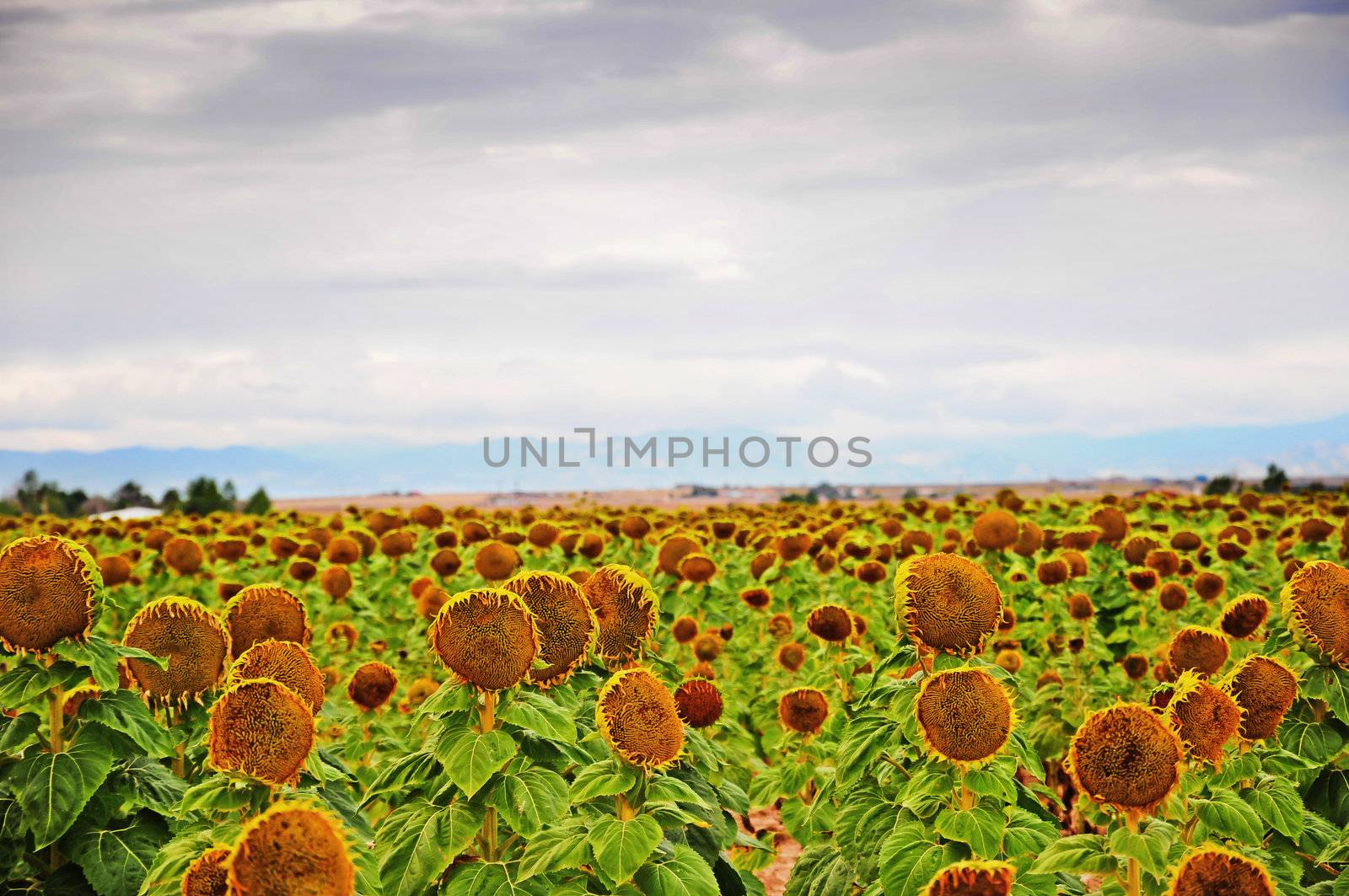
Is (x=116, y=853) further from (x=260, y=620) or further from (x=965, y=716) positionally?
(x=965, y=716)

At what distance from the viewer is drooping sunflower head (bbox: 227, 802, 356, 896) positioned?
8.54 feet

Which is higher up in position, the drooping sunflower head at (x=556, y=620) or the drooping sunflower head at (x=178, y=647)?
the drooping sunflower head at (x=556, y=620)

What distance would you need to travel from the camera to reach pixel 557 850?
145 inches

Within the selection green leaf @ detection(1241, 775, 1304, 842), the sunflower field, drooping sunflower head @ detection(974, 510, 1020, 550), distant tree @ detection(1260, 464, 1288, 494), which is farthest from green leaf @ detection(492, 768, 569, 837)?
distant tree @ detection(1260, 464, 1288, 494)

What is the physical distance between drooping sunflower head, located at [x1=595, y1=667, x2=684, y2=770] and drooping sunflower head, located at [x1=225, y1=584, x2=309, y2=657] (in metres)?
2.08

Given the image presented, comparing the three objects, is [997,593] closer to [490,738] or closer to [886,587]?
[490,738]

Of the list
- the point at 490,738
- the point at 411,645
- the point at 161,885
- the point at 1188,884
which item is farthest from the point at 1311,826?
the point at 411,645

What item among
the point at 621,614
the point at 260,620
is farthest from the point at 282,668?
the point at 621,614

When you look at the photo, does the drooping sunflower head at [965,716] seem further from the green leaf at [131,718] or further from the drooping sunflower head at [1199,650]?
the green leaf at [131,718]

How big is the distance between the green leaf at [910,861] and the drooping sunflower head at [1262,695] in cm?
139

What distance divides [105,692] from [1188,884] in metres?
A: 4.00

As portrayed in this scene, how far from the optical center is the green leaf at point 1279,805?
436cm

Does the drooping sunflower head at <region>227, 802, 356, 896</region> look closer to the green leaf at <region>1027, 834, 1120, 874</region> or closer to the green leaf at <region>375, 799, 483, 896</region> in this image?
the green leaf at <region>375, 799, 483, 896</region>

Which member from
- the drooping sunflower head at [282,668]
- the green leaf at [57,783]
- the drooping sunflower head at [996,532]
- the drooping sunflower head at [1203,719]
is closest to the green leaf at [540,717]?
the drooping sunflower head at [282,668]
